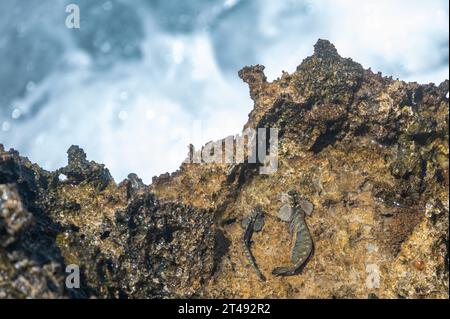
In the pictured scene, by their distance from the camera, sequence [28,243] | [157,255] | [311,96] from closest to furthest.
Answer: [28,243]
[157,255]
[311,96]

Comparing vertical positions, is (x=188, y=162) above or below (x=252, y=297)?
above

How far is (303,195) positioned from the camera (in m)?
7.95

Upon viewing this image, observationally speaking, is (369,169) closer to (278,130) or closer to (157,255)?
(278,130)

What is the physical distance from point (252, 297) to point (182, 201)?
2.33 m

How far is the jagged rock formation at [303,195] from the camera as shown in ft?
23.0

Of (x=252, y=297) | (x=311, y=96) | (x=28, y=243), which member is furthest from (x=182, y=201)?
(x=311, y=96)

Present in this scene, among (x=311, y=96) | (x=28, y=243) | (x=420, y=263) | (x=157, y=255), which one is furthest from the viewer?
(x=311, y=96)

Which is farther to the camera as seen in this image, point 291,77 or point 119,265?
point 291,77

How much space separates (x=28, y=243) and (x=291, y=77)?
6.08 meters

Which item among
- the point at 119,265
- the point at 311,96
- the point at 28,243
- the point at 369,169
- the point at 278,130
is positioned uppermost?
the point at 311,96

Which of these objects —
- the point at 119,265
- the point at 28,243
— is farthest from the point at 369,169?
the point at 28,243

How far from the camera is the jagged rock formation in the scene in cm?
702
